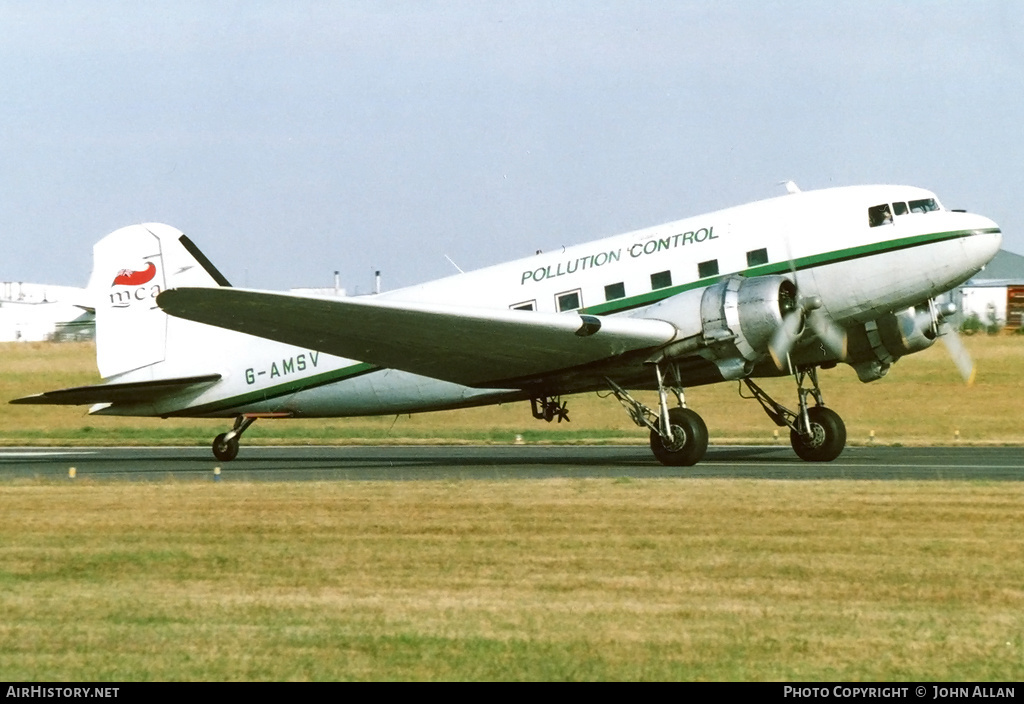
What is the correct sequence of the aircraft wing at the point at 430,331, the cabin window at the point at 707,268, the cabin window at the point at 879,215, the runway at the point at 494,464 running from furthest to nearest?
1. the cabin window at the point at 707,268
2. the cabin window at the point at 879,215
3. the runway at the point at 494,464
4. the aircraft wing at the point at 430,331

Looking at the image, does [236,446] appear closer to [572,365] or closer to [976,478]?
[572,365]

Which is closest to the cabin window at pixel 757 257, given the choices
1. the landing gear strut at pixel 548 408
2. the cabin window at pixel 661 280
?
the cabin window at pixel 661 280

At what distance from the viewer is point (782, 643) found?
7660 millimetres

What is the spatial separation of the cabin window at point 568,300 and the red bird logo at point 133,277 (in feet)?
26.4

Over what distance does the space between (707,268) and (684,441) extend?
261cm

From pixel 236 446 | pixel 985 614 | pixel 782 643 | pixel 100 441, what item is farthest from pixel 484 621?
pixel 100 441

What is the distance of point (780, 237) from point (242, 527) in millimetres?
9682

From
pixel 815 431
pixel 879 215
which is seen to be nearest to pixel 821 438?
pixel 815 431

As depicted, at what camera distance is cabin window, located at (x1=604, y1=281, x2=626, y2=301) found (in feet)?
65.5

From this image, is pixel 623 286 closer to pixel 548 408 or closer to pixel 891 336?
pixel 548 408

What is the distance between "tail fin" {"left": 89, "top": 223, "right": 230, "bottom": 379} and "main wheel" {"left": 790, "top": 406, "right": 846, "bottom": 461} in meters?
11.1

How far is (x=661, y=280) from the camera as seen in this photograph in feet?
64.5

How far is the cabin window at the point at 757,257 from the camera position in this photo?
19.0 meters

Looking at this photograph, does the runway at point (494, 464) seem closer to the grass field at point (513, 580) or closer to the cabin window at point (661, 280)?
the grass field at point (513, 580)
